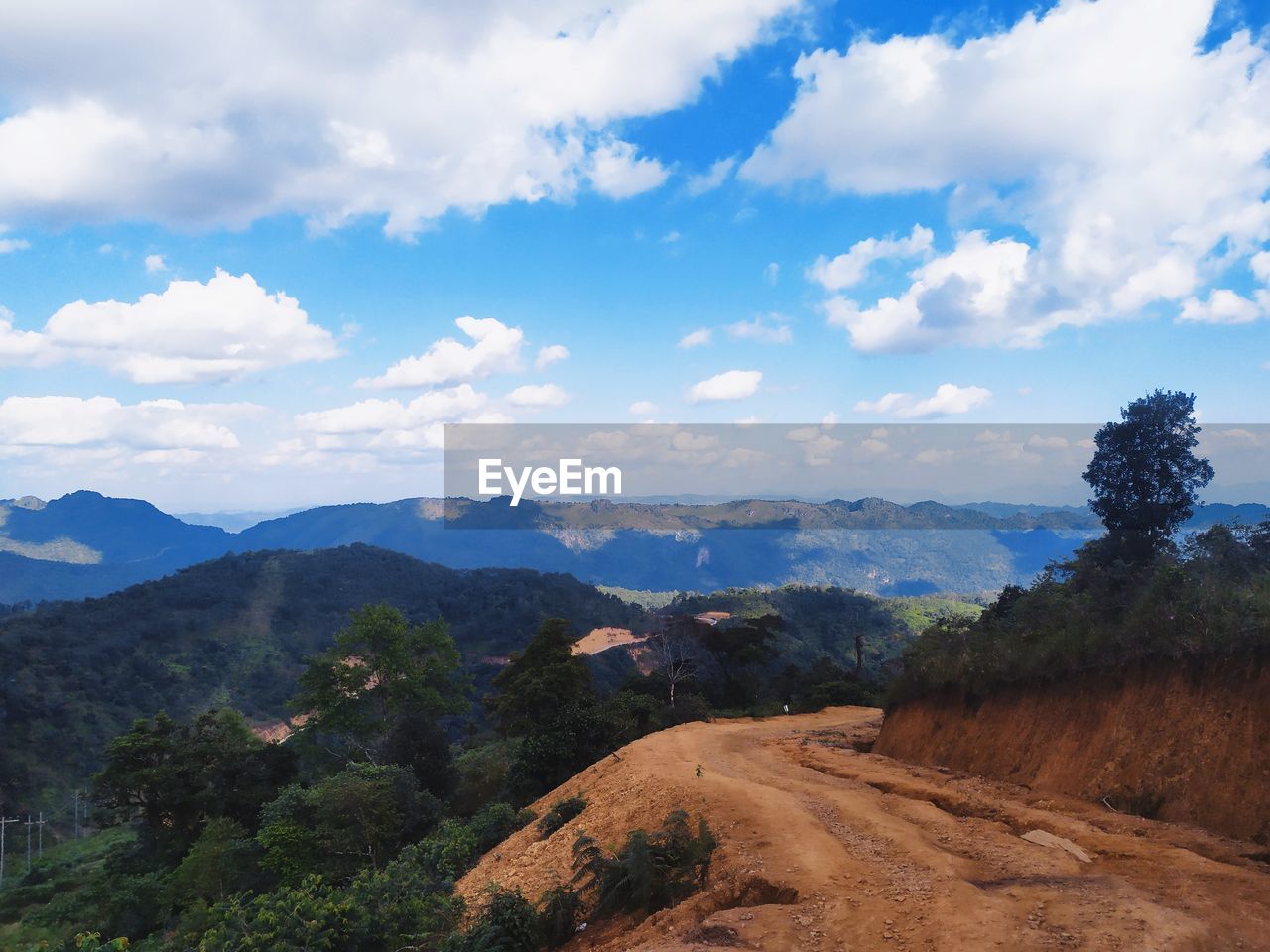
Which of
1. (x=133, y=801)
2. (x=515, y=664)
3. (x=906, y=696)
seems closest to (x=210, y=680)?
(x=133, y=801)

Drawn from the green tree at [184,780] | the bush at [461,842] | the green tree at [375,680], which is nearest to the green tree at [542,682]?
the green tree at [375,680]

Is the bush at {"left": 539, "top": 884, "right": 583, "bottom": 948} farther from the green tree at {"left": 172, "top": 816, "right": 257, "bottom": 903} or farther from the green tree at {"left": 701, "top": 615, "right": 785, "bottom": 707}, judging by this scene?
the green tree at {"left": 701, "top": 615, "right": 785, "bottom": 707}

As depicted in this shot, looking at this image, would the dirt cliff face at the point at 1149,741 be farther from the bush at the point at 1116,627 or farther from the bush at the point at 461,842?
the bush at the point at 461,842

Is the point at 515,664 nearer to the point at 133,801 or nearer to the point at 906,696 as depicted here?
the point at 133,801

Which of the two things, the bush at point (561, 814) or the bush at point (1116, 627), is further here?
the bush at point (561, 814)

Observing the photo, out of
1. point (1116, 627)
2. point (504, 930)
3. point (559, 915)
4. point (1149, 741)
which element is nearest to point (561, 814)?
point (559, 915)

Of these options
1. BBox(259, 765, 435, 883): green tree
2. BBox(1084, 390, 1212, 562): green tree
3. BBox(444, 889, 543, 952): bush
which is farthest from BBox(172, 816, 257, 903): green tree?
BBox(1084, 390, 1212, 562): green tree
